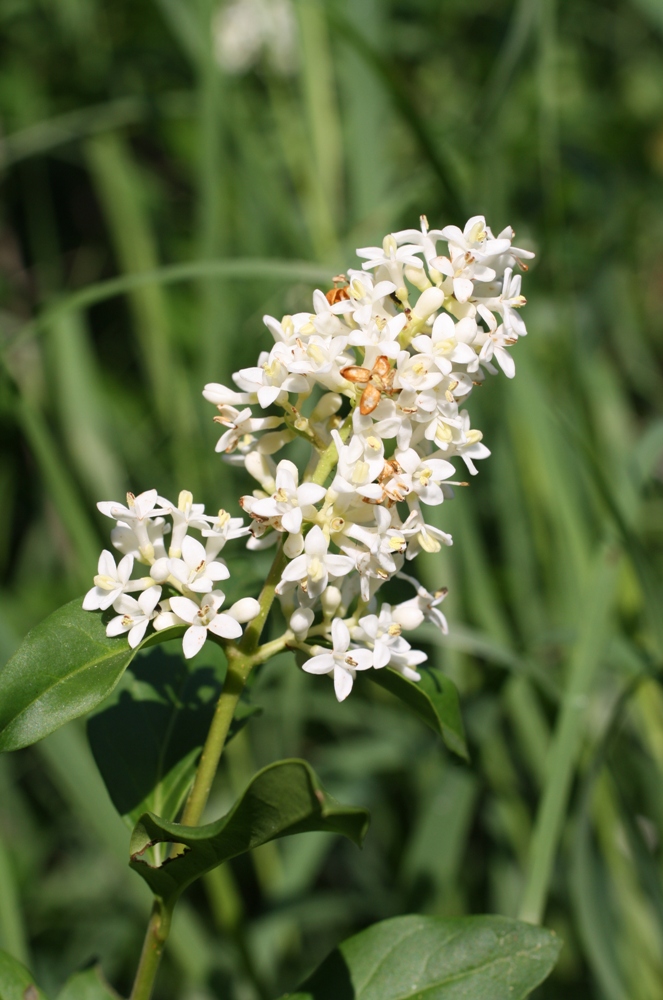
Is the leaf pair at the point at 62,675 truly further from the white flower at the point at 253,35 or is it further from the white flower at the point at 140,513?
the white flower at the point at 253,35

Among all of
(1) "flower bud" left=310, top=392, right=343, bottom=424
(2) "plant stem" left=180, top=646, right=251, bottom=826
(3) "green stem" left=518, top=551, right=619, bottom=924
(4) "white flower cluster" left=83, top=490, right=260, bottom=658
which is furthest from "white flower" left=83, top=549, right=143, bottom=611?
(3) "green stem" left=518, top=551, right=619, bottom=924

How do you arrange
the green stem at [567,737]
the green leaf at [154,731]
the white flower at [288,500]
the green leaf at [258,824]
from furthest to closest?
the green stem at [567,737], the green leaf at [154,731], the white flower at [288,500], the green leaf at [258,824]

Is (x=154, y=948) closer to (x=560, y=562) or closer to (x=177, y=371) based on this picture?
(x=560, y=562)

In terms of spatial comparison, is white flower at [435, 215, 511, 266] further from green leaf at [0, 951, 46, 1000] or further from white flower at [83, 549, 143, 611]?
green leaf at [0, 951, 46, 1000]

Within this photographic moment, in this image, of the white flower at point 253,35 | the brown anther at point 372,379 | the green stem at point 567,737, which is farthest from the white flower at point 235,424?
the white flower at point 253,35

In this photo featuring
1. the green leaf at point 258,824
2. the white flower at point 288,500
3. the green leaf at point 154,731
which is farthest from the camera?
the green leaf at point 154,731

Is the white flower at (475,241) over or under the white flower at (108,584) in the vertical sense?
over

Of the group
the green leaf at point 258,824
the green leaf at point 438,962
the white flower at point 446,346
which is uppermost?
the white flower at point 446,346

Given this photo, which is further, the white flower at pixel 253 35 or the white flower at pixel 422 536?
the white flower at pixel 253 35

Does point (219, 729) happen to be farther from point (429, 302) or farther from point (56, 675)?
point (429, 302)
